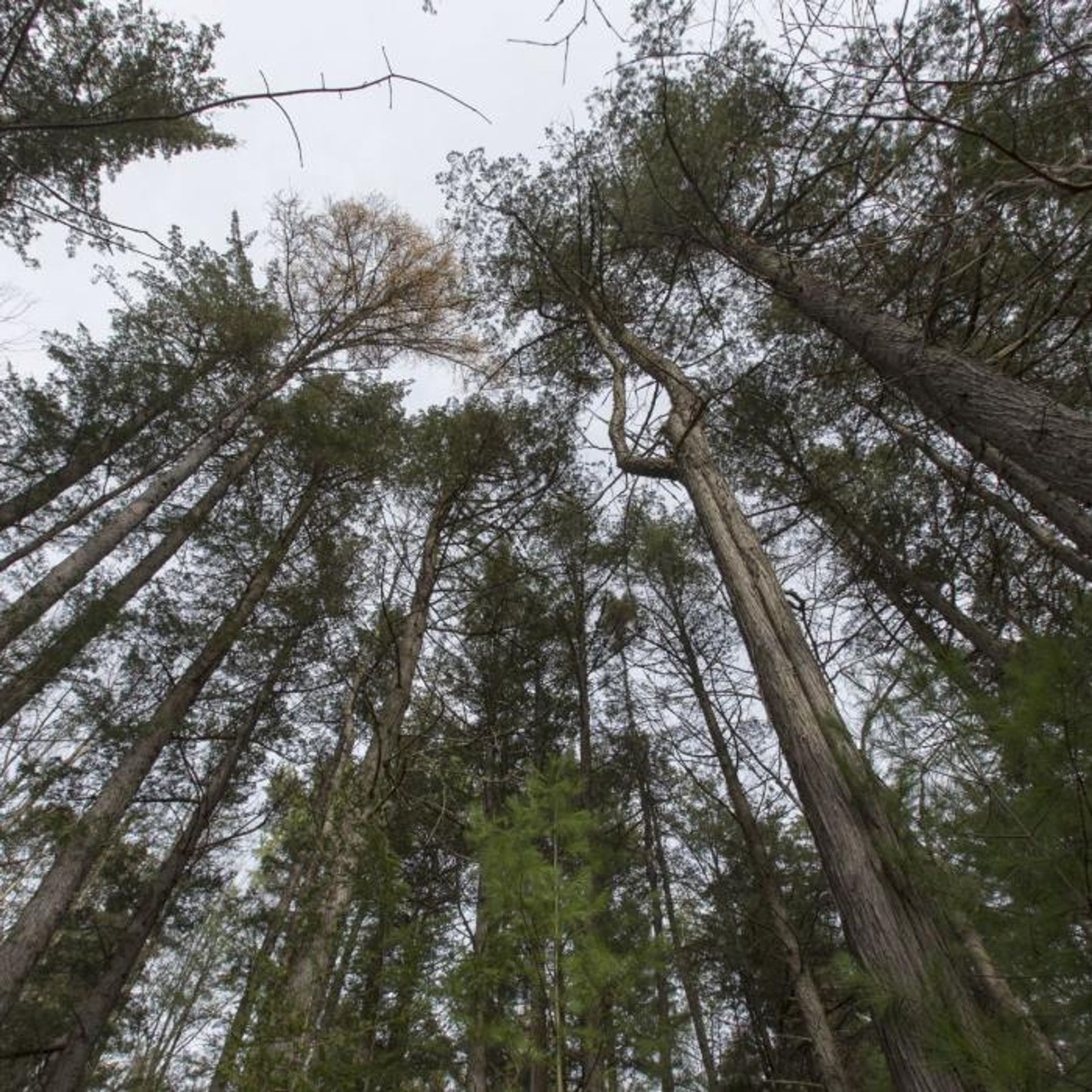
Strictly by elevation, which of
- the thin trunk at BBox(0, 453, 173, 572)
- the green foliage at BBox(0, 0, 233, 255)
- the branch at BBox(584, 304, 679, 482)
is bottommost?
the branch at BBox(584, 304, 679, 482)

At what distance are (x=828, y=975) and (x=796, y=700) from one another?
305 inches

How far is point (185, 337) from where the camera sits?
9156mm

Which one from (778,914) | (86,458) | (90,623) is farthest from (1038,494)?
(86,458)

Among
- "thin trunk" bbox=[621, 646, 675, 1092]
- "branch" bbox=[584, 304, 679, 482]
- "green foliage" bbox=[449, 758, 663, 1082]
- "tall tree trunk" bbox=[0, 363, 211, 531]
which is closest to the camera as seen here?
"green foliage" bbox=[449, 758, 663, 1082]

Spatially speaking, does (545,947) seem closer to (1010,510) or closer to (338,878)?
(338,878)

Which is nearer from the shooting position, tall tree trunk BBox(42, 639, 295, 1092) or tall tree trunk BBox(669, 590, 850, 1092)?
tall tree trunk BBox(669, 590, 850, 1092)

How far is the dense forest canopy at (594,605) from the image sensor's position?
233 cm

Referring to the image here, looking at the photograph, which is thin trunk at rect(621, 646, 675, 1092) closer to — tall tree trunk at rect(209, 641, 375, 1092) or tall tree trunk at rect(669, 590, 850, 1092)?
tall tree trunk at rect(669, 590, 850, 1092)

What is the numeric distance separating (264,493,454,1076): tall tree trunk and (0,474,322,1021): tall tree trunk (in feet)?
8.60

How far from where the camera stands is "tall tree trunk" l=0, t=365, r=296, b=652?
568 cm

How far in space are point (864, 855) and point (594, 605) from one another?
8179mm

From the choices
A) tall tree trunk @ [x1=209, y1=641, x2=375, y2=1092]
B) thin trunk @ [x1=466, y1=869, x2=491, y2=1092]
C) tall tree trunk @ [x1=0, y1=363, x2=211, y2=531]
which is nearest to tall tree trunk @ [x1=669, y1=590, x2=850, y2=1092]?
thin trunk @ [x1=466, y1=869, x2=491, y2=1092]

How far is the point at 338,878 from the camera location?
3152mm

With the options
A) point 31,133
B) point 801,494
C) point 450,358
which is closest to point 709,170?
point 801,494
